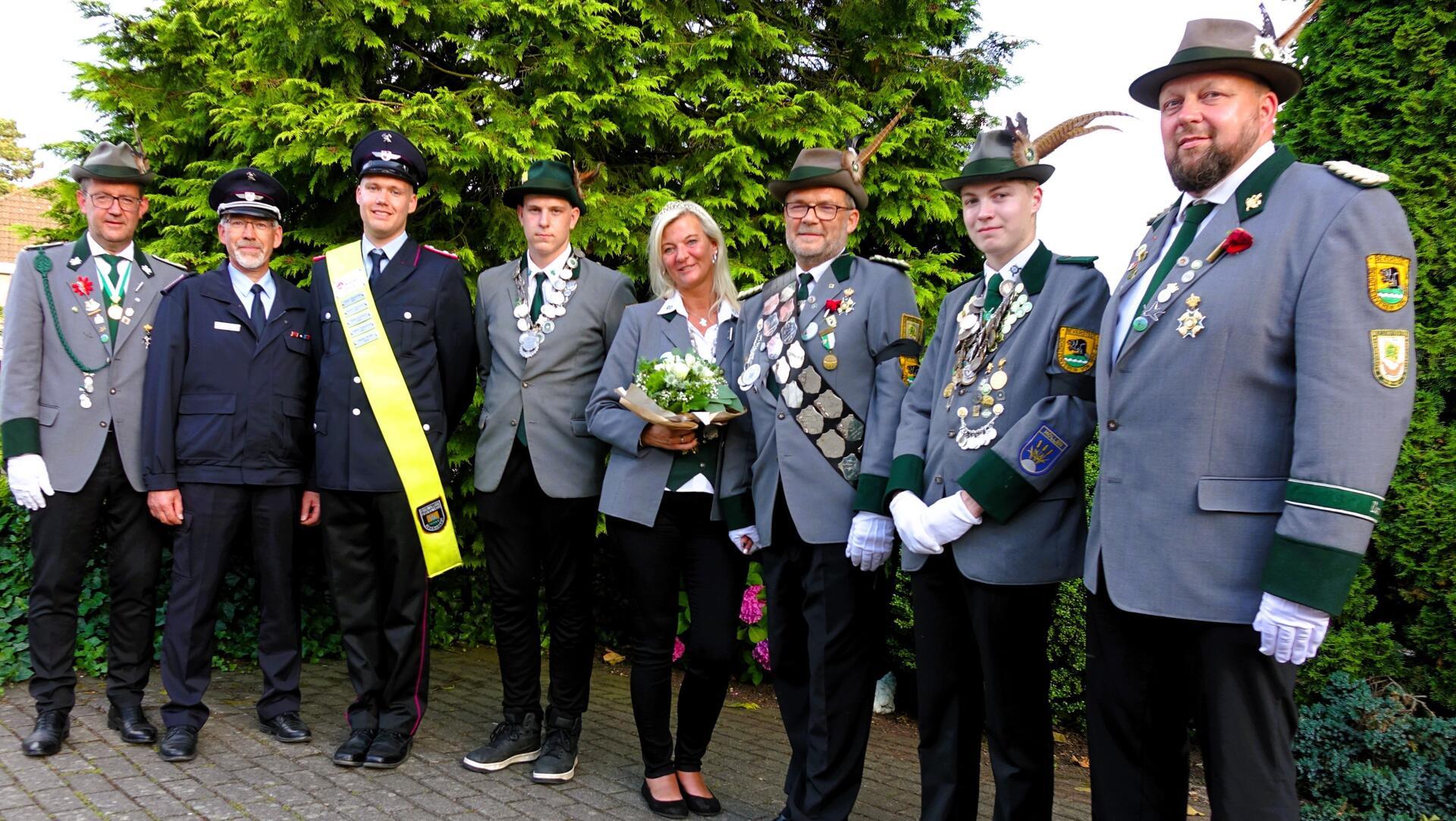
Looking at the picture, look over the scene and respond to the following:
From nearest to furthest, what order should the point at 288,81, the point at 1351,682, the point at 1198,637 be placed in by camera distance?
the point at 1198,637 → the point at 1351,682 → the point at 288,81

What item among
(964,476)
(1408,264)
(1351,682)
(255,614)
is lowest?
(255,614)

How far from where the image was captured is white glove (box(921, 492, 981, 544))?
2.65 metres

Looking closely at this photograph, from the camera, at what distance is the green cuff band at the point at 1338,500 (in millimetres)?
1923

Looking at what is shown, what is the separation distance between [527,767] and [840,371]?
201 cm

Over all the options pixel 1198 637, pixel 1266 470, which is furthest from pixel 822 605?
pixel 1266 470

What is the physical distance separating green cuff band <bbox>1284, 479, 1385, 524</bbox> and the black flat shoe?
2.34 m

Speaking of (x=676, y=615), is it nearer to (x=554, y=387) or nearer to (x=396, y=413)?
(x=554, y=387)

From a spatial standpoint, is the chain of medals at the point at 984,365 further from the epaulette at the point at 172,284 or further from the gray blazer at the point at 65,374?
the gray blazer at the point at 65,374

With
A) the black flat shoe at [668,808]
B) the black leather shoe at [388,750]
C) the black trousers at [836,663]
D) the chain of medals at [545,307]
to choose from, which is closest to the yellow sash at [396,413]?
the chain of medals at [545,307]

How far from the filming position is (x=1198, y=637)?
2.14 meters

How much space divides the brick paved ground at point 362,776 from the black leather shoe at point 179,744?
0.03 m

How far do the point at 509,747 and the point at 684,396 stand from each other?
5.38 ft

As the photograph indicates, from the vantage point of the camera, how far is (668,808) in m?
3.53

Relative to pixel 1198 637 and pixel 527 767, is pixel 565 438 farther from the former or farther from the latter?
pixel 1198 637
